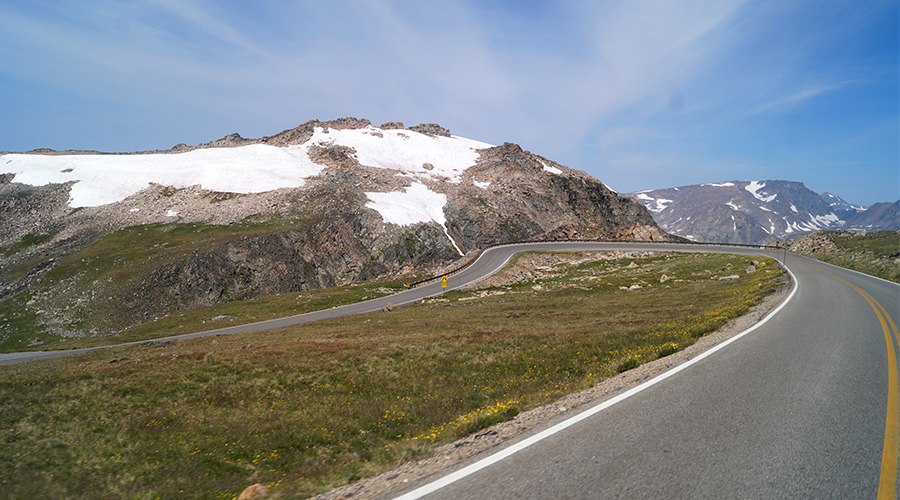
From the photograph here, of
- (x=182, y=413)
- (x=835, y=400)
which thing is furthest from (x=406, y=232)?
(x=835, y=400)

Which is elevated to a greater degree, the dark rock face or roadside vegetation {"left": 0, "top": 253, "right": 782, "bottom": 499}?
the dark rock face

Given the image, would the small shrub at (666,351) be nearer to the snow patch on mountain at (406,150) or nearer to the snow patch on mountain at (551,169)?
the snow patch on mountain at (406,150)

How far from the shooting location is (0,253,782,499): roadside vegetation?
7602mm

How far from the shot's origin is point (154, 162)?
94250 mm

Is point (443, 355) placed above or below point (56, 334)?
above

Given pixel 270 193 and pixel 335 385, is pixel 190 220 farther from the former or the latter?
pixel 335 385

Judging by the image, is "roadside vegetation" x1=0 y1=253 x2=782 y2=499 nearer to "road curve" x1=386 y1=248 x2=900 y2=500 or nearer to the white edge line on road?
the white edge line on road

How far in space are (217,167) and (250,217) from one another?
26831 millimetres

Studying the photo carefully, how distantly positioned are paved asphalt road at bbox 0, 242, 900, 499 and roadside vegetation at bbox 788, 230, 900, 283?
34778 mm

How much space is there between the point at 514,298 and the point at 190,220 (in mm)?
71461

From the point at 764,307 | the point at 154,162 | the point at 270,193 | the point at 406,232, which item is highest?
the point at 154,162

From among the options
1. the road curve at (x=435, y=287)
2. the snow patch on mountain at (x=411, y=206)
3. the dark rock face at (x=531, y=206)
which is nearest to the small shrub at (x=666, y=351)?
the road curve at (x=435, y=287)

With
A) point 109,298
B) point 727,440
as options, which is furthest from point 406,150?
point 727,440

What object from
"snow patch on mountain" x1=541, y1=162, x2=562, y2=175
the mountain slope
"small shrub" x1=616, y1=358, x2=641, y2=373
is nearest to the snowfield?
the mountain slope
